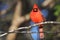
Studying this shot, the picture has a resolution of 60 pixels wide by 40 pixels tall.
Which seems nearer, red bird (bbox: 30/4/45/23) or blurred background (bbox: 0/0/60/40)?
red bird (bbox: 30/4/45/23)

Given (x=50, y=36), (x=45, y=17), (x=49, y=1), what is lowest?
(x=50, y=36)

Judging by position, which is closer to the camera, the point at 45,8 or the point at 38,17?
the point at 38,17

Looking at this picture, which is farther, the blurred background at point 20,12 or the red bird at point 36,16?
the blurred background at point 20,12

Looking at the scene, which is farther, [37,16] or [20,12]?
[20,12]

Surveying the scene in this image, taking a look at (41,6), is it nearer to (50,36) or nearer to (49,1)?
(49,1)

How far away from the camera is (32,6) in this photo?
143 cm

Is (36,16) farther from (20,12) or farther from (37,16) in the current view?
(20,12)

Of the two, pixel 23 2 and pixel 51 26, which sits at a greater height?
pixel 23 2

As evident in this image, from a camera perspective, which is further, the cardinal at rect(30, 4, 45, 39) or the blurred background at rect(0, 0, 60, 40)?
the blurred background at rect(0, 0, 60, 40)

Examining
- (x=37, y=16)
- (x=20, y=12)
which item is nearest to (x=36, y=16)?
(x=37, y=16)

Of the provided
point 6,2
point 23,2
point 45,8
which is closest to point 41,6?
point 45,8

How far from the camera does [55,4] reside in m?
1.45

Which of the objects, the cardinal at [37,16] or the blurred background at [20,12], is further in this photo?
the blurred background at [20,12]

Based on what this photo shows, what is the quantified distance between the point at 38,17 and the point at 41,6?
0.42ft
